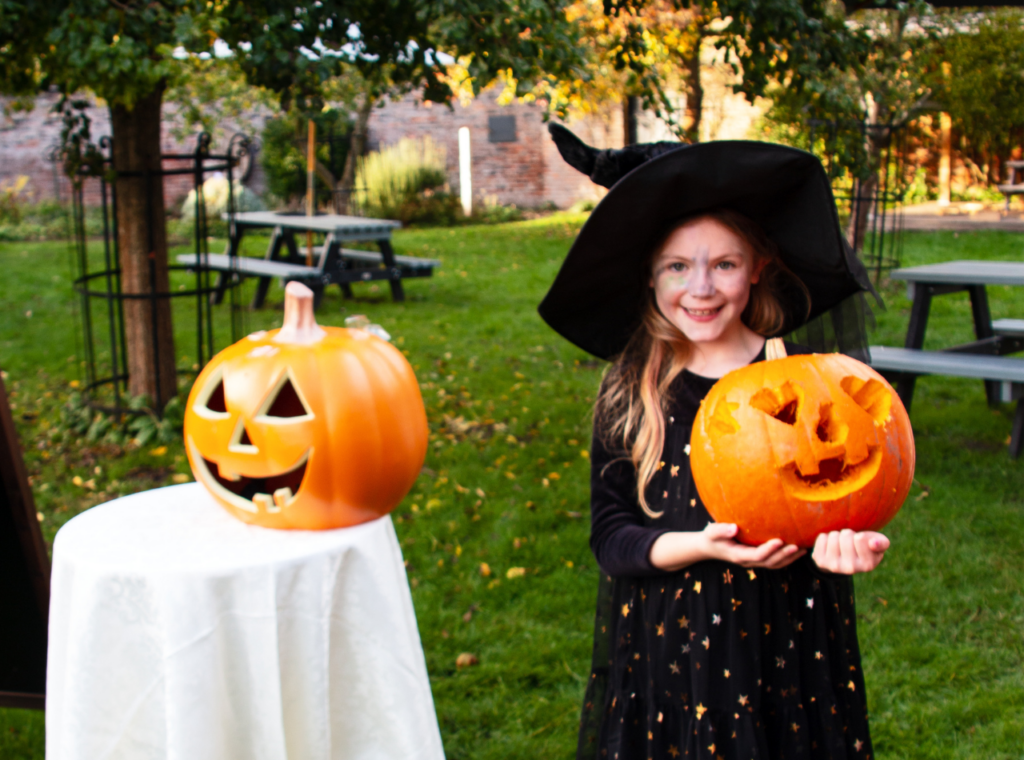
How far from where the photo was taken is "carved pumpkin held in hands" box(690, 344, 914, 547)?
61.9 inches

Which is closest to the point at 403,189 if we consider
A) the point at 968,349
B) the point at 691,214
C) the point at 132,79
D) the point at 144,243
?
the point at 144,243

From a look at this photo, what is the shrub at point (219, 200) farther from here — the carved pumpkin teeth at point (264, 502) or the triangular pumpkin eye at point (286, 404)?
the carved pumpkin teeth at point (264, 502)

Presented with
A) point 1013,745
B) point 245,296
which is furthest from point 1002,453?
point 245,296

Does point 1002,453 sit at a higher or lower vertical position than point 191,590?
lower

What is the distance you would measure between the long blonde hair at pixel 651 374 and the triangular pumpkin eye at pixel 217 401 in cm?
89

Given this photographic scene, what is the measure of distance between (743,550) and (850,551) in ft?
0.63

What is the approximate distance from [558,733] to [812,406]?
5.57 feet

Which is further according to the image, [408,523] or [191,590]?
[408,523]

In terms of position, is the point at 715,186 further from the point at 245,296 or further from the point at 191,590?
the point at 245,296

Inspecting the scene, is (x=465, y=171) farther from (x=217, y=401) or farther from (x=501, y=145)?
(x=217, y=401)

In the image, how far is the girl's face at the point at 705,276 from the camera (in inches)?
70.6

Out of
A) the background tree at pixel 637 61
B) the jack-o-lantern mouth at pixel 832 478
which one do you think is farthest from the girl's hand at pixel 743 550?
the background tree at pixel 637 61

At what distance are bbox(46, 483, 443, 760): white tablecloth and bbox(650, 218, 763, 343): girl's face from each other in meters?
0.84

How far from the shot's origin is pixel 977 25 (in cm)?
1404
